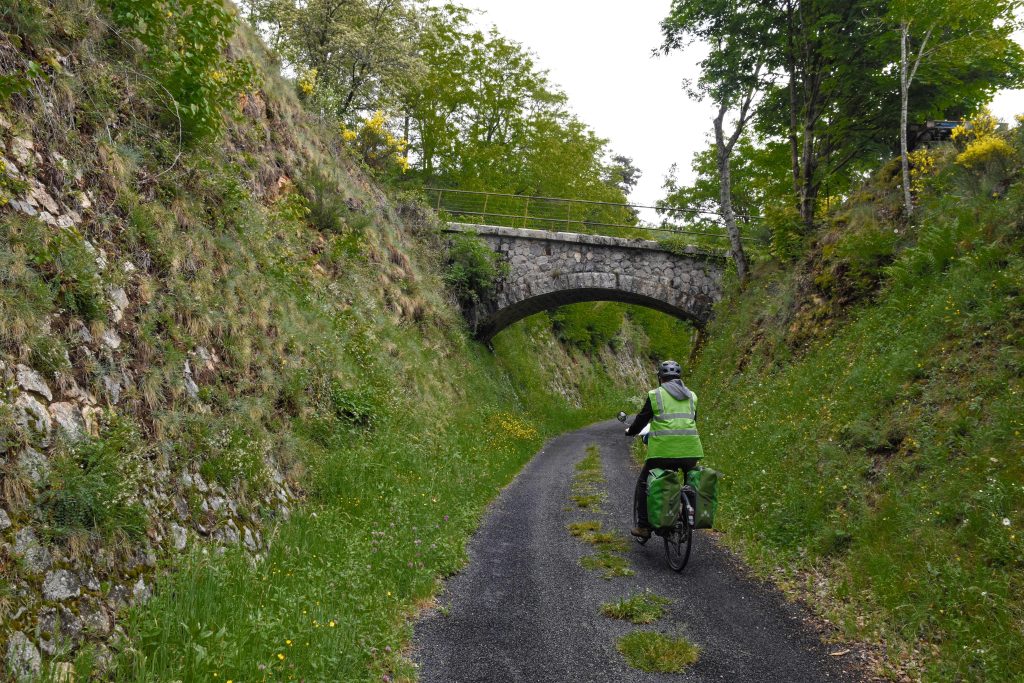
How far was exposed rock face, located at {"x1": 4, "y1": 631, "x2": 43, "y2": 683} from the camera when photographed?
2832 millimetres

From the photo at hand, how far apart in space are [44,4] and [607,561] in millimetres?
8255

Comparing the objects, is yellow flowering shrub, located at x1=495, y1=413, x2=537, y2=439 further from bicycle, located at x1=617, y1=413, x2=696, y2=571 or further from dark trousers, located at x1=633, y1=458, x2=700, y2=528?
bicycle, located at x1=617, y1=413, x2=696, y2=571

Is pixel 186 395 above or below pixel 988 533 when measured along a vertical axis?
above

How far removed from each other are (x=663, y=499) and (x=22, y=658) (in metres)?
5.41

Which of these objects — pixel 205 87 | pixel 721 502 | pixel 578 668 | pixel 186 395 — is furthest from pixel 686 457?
pixel 205 87

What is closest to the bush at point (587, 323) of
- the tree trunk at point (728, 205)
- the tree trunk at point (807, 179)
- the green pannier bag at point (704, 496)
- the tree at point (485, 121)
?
the tree at point (485, 121)

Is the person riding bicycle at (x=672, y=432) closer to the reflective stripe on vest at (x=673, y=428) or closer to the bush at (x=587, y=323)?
the reflective stripe on vest at (x=673, y=428)

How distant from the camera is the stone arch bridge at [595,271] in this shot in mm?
20516

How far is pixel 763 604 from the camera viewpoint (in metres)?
5.51

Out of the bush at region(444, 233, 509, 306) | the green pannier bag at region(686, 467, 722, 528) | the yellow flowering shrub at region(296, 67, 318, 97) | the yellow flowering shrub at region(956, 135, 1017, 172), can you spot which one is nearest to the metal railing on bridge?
the bush at region(444, 233, 509, 306)

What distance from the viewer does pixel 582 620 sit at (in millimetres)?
5168

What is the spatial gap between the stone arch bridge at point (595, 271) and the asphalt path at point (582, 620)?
540 inches

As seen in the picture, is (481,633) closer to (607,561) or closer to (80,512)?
(607,561)

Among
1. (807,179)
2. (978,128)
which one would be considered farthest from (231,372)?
(807,179)
